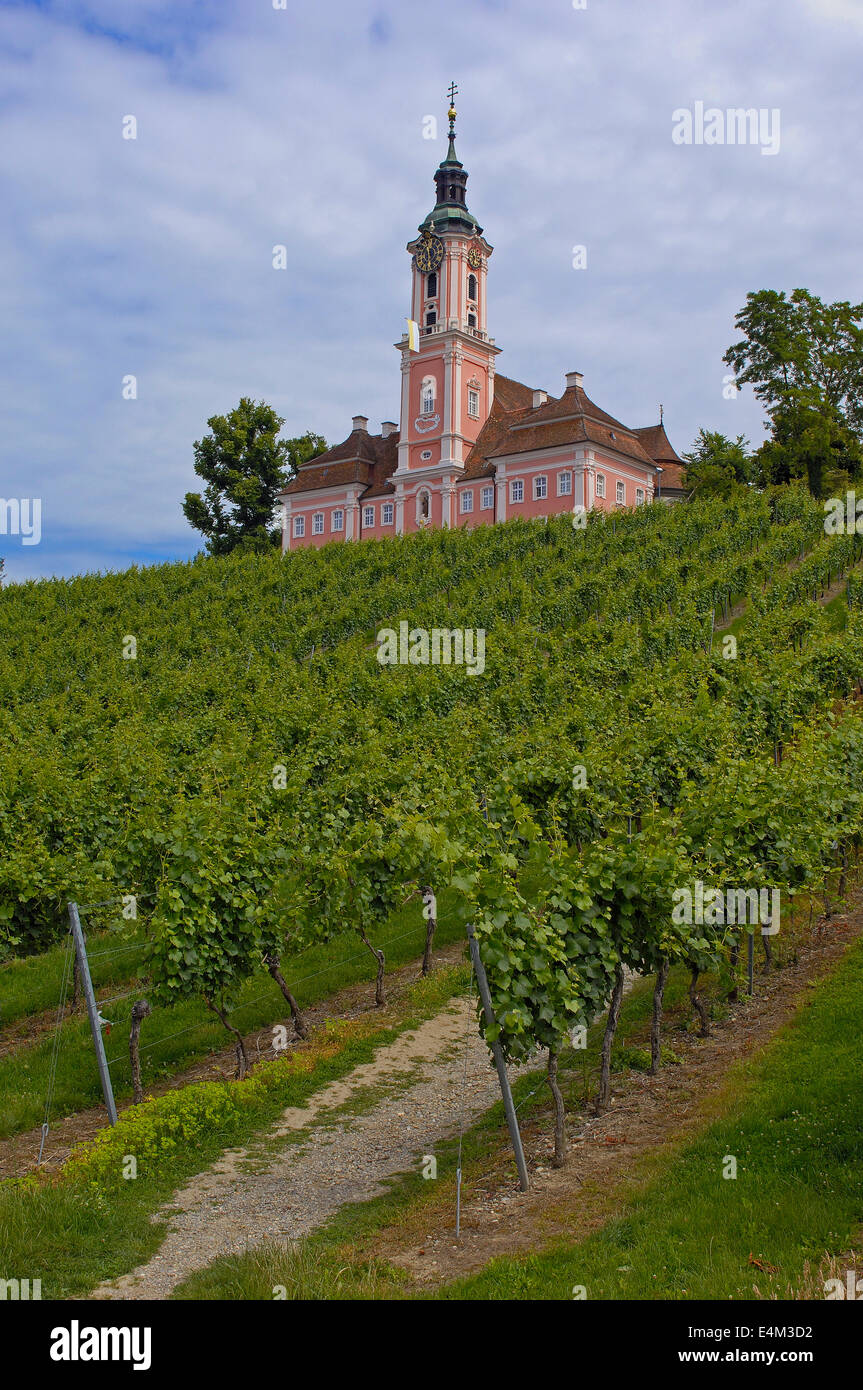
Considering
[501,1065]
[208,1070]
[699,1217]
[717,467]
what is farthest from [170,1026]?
[717,467]

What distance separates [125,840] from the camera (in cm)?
1314

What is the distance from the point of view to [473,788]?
663 inches

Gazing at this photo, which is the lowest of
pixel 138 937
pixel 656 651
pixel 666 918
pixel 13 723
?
pixel 138 937

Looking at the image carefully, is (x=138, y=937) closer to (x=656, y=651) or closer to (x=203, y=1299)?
(x=203, y=1299)

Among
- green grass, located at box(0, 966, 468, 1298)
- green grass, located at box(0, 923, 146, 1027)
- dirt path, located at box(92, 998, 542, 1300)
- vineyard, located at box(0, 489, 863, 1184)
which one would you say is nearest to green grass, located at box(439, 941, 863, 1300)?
vineyard, located at box(0, 489, 863, 1184)

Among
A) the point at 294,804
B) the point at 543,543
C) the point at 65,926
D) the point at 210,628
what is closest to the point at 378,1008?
the point at 294,804

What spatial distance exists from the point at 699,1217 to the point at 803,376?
55.6 meters

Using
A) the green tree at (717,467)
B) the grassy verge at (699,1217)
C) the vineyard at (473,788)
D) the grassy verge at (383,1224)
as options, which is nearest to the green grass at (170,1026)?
the vineyard at (473,788)

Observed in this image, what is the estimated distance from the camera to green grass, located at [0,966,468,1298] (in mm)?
7641

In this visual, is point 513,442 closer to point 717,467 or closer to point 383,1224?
point 717,467

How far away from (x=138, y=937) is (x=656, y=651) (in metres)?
18.0

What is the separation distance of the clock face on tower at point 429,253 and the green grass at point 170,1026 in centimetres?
5901

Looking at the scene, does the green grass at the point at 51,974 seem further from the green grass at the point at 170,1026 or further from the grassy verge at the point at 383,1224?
the grassy verge at the point at 383,1224

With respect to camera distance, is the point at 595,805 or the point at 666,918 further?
the point at 595,805
